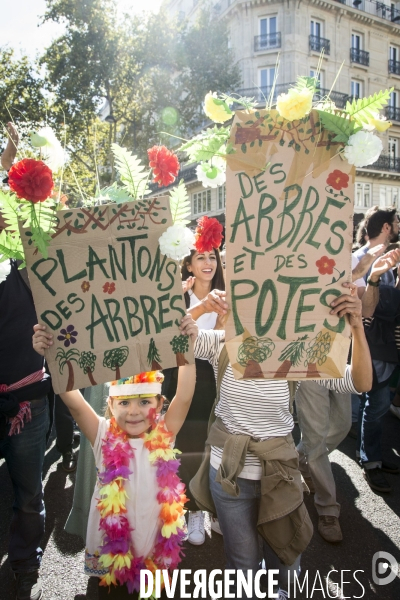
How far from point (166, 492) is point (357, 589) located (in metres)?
1.38

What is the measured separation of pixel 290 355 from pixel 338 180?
0.68 meters

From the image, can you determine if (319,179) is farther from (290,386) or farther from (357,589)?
(357,589)

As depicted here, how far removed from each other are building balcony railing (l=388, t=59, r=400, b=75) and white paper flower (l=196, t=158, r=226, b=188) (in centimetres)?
2890

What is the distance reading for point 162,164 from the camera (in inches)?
70.2

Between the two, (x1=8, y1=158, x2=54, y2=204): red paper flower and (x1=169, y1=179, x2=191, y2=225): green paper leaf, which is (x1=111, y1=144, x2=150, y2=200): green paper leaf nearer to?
(x1=169, y1=179, x2=191, y2=225): green paper leaf

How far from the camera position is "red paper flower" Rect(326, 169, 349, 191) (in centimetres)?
173

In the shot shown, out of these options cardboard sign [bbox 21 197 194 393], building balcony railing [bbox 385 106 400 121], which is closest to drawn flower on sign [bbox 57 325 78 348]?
cardboard sign [bbox 21 197 194 393]

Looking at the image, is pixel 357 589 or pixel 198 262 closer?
pixel 357 589

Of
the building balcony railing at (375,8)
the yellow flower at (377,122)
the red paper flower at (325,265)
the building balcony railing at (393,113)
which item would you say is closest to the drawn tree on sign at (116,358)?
the red paper flower at (325,265)

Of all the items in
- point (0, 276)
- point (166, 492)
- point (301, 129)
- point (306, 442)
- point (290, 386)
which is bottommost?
→ point (306, 442)

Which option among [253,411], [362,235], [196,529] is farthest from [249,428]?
[362,235]

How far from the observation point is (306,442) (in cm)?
321

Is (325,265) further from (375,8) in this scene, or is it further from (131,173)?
(375,8)

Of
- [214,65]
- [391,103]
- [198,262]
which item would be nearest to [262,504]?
[198,262]
